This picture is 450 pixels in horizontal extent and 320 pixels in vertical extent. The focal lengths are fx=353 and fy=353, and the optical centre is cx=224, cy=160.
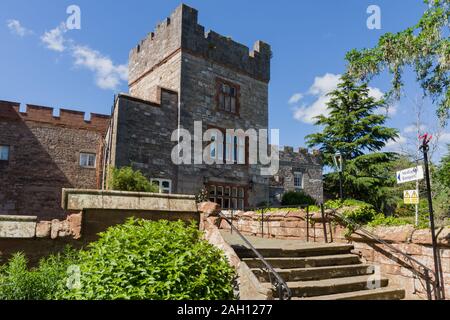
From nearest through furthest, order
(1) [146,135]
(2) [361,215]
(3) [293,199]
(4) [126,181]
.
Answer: (2) [361,215] < (4) [126,181] < (1) [146,135] < (3) [293,199]

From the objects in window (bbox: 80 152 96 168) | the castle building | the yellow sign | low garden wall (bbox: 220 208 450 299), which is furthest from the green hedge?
window (bbox: 80 152 96 168)

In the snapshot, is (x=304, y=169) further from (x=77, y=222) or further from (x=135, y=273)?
(x=135, y=273)

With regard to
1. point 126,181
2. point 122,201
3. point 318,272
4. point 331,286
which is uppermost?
point 126,181

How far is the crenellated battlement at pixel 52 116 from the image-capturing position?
1955 cm

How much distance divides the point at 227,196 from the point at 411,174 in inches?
490

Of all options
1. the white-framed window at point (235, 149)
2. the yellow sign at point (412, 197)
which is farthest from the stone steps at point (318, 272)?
the white-framed window at point (235, 149)

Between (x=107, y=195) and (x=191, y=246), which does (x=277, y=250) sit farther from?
(x=107, y=195)

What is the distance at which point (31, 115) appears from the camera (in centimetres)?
2003

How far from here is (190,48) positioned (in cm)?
1769

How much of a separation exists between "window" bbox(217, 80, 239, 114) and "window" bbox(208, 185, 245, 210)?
4.27m

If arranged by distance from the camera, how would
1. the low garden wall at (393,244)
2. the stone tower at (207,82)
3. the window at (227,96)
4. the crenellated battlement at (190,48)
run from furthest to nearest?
the window at (227,96) < the crenellated battlement at (190,48) < the stone tower at (207,82) < the low garden wall at (393,244)

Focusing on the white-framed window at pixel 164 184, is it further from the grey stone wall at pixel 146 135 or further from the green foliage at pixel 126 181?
the green foliage at pixel 126 181

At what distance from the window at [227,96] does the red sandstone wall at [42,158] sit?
822cm

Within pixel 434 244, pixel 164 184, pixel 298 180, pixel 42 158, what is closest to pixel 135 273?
pixel 434 244
